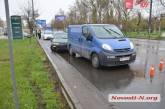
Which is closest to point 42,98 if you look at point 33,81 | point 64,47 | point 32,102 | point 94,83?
point 32,102

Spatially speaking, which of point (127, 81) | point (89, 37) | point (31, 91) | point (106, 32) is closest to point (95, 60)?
point (89, 37)

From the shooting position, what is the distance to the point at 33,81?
25.1 ft

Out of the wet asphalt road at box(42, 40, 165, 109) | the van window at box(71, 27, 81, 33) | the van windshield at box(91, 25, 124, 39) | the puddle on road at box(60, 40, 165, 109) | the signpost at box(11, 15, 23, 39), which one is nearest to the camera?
the wet asphalt road at box(42, 40, 165, 109)

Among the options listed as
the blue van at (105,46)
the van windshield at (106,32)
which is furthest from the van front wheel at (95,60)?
the van windshield at (106,32)

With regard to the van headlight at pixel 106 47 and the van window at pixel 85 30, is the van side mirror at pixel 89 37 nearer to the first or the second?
the van window at pixel 85 30

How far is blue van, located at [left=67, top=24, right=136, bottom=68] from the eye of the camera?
9656 mm

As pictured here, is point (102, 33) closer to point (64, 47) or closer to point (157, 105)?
point (157, 105)

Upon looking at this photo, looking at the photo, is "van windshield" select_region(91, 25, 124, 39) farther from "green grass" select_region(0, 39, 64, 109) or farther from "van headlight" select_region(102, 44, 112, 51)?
"green grass" select_region(0, 39, 64, 109)

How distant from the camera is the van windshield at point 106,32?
1061 centimetres

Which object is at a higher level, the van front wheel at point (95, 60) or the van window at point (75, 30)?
the van window at point (75, 30)

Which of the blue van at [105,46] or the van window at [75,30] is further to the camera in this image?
the van window at [75,30]

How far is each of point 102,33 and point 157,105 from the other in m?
5.70

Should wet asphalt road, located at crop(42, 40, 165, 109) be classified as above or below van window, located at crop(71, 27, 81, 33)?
below

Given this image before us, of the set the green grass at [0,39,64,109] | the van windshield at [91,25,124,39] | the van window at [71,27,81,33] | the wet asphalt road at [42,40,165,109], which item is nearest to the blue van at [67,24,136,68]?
the van windshield at [91,25,124,39]
